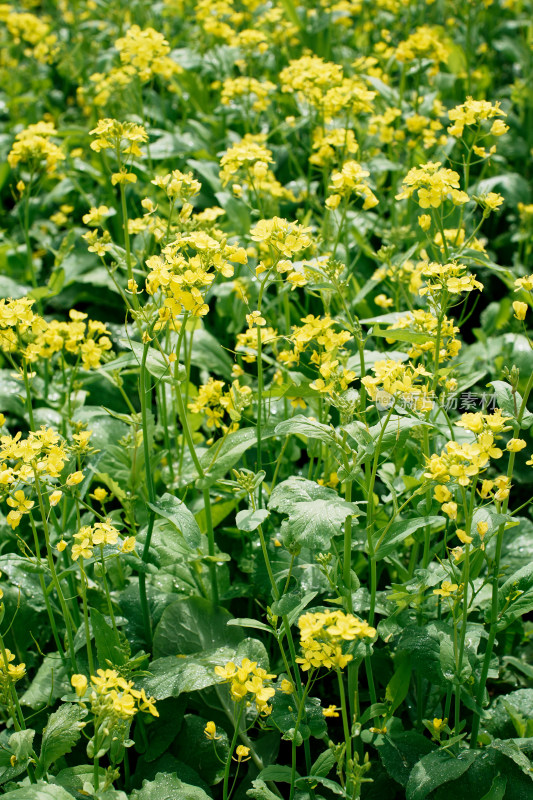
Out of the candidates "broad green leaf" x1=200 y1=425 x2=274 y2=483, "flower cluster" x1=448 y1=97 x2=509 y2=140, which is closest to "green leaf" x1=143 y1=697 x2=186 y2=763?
"broad green leaf" x1=200 y1=425 x2=274 y2=483

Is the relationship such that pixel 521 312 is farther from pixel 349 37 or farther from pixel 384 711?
pixel 349 37

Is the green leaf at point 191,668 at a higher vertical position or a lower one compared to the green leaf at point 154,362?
lower

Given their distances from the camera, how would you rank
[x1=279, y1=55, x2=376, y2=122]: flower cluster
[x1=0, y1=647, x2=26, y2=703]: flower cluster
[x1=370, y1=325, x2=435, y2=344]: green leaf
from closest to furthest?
[x1=0, y1=647, x2=26, y2=703]: flower cluster, [x1=370, y1=325, x2=435, y2=344]: green leaf, [x1=279, y1=55, x2=376, y2=122]: flower cluster

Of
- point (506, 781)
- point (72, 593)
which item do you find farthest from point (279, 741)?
point (72, 593)

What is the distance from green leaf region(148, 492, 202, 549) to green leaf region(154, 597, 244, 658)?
407 mm

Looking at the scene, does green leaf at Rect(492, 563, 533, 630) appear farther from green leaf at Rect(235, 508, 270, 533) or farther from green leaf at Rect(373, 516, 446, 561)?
green leaf at Rect(235, 508, 270, 533)

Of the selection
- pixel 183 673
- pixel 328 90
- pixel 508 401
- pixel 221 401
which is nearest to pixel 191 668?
pixel 183 673

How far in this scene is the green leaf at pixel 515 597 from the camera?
89.7 inches

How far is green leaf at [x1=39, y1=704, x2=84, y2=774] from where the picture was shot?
222cm

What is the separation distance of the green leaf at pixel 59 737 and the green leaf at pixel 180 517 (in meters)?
0.58

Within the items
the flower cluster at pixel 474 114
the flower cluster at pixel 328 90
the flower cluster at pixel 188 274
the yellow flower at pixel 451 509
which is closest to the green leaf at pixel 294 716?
the yellow flower at pixel 451 509

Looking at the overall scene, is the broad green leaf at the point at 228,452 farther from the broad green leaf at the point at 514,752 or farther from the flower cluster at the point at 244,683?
the broad green leaf at the point at 514,752

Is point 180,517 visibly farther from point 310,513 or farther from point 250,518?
point 310,513

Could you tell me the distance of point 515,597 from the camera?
2.27 m
